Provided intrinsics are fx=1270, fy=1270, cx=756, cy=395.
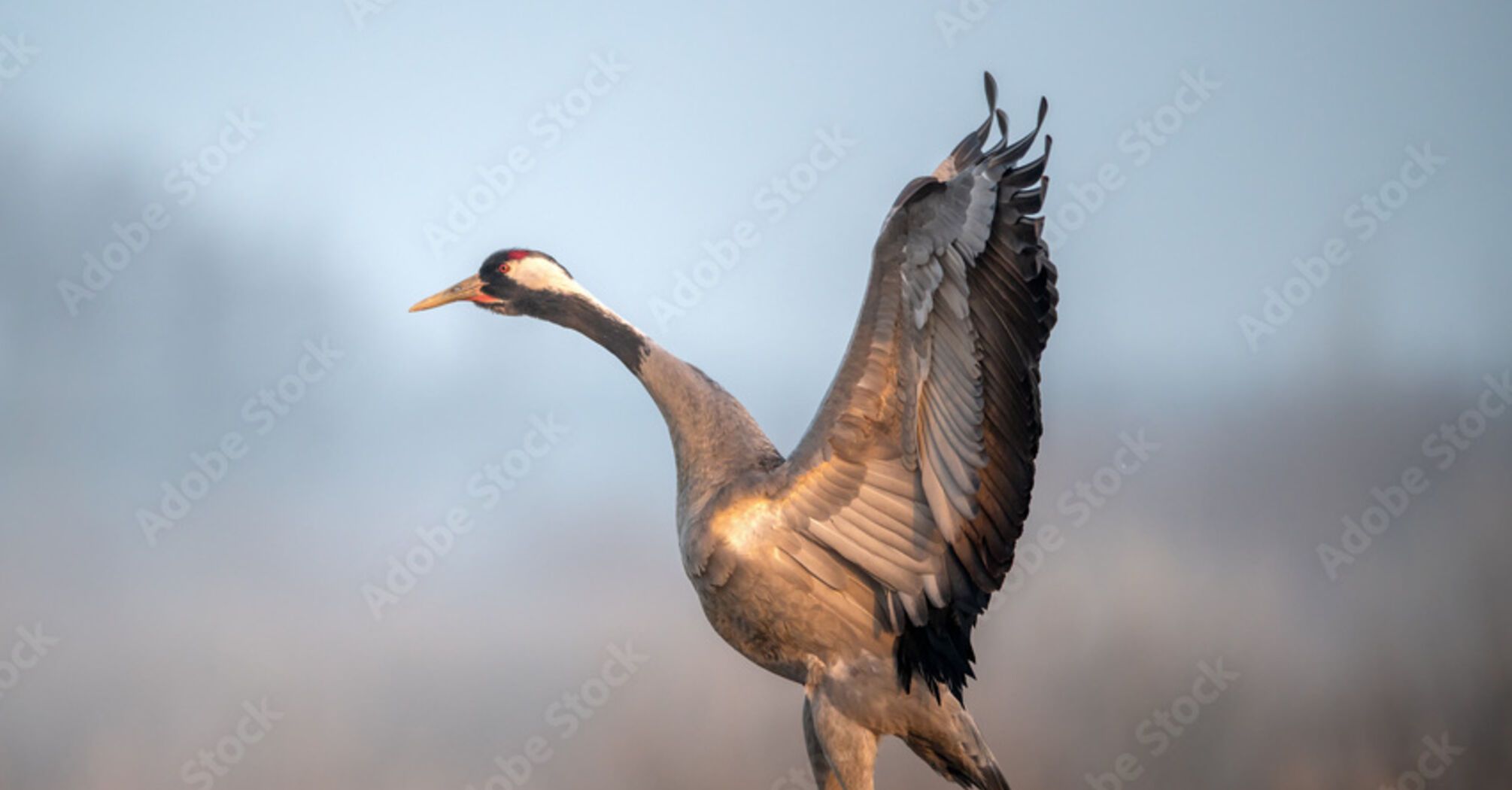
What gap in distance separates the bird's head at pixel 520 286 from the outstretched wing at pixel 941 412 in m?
0.56

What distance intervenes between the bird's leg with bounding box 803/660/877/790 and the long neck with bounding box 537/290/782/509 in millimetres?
361

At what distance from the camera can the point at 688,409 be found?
225 cm

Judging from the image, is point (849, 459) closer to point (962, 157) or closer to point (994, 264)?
point (994, 264)

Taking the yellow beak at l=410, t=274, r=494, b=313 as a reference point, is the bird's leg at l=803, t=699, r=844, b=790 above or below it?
below

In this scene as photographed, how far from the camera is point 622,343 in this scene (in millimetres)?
2301

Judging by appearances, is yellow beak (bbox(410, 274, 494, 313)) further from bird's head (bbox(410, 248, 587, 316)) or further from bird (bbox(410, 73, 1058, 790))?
bird (bbox(410, 73, 1058, 790))

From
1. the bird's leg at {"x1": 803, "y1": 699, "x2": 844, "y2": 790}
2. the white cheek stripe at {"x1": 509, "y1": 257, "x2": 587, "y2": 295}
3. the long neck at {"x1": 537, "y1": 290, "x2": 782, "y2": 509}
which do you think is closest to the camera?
the bird's leg at {"x1": 803, "y1": 699, "x2": 844, "y2": 790}

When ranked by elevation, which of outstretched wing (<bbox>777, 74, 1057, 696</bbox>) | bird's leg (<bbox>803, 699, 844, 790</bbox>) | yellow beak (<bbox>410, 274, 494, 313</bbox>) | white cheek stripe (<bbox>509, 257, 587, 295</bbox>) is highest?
outstretched wing (<bbox>777, 74, 1057, 696</bbox>)

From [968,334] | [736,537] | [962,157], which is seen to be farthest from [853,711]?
[962,157]

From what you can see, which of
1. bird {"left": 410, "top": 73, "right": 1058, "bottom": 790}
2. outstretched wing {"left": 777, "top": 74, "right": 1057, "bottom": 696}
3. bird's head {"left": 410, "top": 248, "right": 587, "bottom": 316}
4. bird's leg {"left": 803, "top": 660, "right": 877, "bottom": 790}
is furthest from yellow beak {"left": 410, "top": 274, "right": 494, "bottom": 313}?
bird's leg {"left": 803, "top": 660, "right": 877, "bottom": 790}

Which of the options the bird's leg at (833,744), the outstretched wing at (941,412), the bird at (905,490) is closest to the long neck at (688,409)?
the bird at (905,490)

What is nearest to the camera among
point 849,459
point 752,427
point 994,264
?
point 994,264

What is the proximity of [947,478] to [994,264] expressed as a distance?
0.35 meters

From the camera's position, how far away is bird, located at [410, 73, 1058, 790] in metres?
1.97
